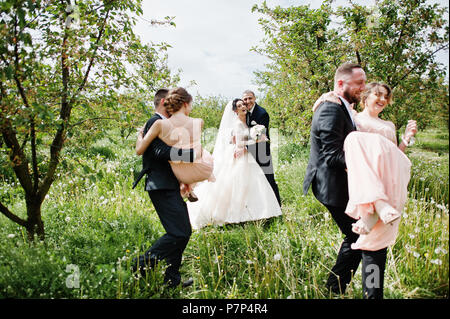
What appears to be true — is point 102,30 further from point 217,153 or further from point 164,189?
point 217,153

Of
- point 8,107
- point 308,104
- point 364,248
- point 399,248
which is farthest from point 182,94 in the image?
point 308,104

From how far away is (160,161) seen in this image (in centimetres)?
303

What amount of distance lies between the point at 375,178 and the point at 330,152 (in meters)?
0.49

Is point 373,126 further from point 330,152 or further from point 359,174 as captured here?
point 359,174

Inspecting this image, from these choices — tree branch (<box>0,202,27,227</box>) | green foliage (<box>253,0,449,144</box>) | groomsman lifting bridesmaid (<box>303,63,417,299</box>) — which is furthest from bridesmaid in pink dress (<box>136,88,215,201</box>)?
green foliage (<box>253,0,449,144</box>)

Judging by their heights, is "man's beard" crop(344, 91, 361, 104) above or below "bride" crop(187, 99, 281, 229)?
above

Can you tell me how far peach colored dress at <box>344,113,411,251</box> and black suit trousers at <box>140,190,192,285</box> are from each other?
1.52 meters

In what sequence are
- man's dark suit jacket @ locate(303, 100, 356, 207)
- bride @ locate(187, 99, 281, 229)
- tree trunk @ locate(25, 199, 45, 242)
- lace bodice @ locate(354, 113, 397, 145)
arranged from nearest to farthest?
1. man's dark suit jacket @ locate(303, 100, 356, 207)
2. lace bodice @ locate(354, 113, 397, 145)
3. tree trunk @ locate(25, 199, 45, 242)
4. bride @ locate(187, 99, 281, 229)

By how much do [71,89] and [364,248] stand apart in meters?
3.21

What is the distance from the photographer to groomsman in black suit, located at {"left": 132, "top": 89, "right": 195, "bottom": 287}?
114 inches

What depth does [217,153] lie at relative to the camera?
17.1 ft

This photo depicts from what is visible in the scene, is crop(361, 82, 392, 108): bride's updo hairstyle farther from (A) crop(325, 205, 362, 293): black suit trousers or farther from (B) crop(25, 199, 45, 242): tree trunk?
(B) crop(25, 199, 45, 242): tree trunk

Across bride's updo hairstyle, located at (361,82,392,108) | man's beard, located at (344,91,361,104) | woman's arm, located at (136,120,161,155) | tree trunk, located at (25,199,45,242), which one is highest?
bride's updo hairstyle, located at (361,82,392,108)

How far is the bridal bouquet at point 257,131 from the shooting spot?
4707 mm
